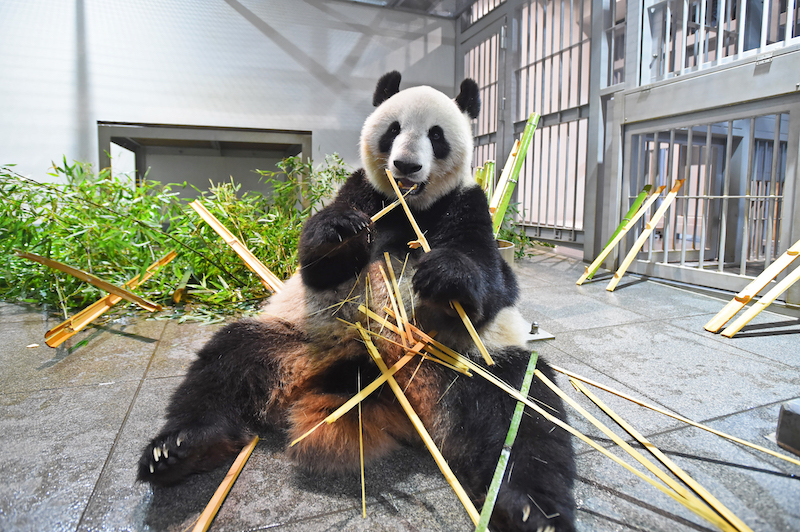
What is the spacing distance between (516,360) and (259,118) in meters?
3.48

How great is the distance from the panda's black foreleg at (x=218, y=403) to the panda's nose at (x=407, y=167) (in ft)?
1.56

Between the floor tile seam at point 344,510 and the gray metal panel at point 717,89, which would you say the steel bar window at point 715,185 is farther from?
the floor tile seam at point 344,510

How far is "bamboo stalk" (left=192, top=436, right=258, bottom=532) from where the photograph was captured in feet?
2.27

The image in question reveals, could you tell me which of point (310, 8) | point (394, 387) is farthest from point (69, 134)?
point (394, 387)

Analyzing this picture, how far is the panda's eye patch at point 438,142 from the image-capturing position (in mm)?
1053

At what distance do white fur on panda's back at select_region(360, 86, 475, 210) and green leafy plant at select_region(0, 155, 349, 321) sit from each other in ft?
4.22

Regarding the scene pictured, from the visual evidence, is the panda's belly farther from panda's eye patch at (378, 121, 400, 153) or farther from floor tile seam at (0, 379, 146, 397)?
floor tile seam at (0, 379, 146, 397)

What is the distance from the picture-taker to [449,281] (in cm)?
79

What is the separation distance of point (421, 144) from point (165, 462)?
82 centimetres

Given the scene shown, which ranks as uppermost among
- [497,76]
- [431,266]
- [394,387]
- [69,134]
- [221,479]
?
[497,76]

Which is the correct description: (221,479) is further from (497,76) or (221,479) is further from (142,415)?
(497,76)

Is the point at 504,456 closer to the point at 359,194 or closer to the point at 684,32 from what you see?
the point at 359,194

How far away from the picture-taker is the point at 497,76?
13.5ft

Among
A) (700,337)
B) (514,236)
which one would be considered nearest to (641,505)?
(700,337)
